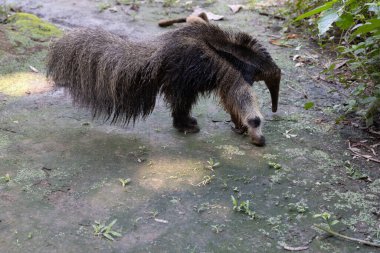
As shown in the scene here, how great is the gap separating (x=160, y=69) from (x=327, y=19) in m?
1.85

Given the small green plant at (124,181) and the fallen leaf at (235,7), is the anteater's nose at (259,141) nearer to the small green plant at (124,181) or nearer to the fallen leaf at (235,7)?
the small green plant at (124,181)

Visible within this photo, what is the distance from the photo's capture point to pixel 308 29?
7426 millimetres

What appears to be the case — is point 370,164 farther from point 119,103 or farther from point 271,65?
point 119,103

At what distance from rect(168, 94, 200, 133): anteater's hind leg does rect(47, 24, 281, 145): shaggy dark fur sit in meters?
0.01

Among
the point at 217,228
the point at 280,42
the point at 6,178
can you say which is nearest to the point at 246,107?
the point at 217,228

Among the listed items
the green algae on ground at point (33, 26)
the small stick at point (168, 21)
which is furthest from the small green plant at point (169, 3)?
the green algae on ground at point (33, 26)

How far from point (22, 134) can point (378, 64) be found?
144 inches

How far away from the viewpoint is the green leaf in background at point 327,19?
2914mm

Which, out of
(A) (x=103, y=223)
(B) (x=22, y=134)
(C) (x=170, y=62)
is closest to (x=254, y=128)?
(C) (x=170, y=62)

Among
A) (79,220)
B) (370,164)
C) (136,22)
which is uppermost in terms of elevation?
(136,22)

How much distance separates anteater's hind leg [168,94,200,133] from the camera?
4703mm

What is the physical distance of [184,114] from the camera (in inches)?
190

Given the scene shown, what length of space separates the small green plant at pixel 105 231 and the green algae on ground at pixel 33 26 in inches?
176

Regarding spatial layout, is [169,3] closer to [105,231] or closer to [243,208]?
[243,208]
